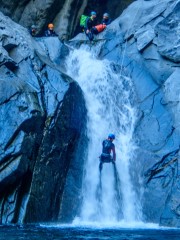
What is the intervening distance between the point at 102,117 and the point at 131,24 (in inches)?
267

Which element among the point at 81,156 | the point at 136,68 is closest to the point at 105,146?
the point at 81,156

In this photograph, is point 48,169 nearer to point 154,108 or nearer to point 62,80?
point 62,80

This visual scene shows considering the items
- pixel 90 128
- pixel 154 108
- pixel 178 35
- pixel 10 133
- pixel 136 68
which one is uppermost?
pixel 178 35

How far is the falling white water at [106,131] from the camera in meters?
16.0

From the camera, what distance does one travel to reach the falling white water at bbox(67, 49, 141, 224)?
16.0 metres

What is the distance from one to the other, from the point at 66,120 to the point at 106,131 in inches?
120

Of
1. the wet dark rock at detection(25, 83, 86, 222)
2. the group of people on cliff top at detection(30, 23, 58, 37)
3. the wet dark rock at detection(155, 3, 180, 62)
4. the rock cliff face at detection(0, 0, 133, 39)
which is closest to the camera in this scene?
the wet dark rock at detection(25, 83, 86, 222)

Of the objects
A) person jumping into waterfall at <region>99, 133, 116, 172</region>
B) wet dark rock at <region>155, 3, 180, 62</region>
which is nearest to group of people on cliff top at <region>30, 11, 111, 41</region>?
wet dark rock at <region>155, 3, 180, 62</region>

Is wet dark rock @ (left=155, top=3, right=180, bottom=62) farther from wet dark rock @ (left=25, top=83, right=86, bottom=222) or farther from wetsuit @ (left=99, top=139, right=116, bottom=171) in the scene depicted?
wetsuit @ (left=99, top=139, right=116, bottom=171)

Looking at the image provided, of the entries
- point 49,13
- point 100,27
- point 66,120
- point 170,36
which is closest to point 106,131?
point 66,120

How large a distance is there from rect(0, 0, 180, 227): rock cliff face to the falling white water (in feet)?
1.48

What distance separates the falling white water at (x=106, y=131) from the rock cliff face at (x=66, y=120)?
17.8 inches

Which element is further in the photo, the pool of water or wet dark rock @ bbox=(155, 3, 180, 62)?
wet dark rock @ bbox=(155, 3, 180, 62)

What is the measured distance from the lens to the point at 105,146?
16547mm
